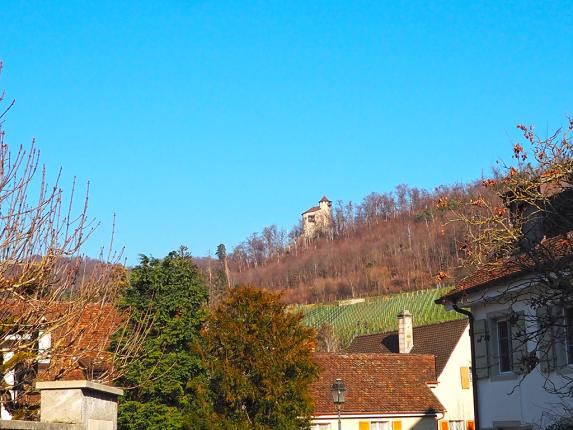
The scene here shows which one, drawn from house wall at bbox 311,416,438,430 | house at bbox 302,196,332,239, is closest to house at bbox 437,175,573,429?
house wall at bbox 311,416,438,430

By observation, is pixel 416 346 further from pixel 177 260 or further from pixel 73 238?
pixel 73 238

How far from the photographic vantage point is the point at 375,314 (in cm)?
8981

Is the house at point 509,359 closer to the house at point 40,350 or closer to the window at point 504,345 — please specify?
the window at point 504,345

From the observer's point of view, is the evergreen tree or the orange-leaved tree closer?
the evergreen tree

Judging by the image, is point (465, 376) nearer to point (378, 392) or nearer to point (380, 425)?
point (378, 392)

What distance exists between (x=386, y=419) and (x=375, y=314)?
5468cm

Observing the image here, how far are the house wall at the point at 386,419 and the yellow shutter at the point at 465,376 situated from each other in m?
3.17

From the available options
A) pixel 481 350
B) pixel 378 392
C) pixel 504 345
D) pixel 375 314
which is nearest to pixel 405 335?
pixel 378 392

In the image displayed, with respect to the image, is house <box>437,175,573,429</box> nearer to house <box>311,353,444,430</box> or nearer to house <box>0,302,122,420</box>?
house <box>0,302,122,420</box>

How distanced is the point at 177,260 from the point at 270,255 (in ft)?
455

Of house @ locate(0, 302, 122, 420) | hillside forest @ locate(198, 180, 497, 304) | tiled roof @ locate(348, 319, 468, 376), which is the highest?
hillside forest @ locate(198, 180, 497, 304)

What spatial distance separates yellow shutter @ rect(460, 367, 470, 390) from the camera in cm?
3922

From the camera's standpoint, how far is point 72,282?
1412 centimetres

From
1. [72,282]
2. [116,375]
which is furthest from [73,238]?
[116,375]
